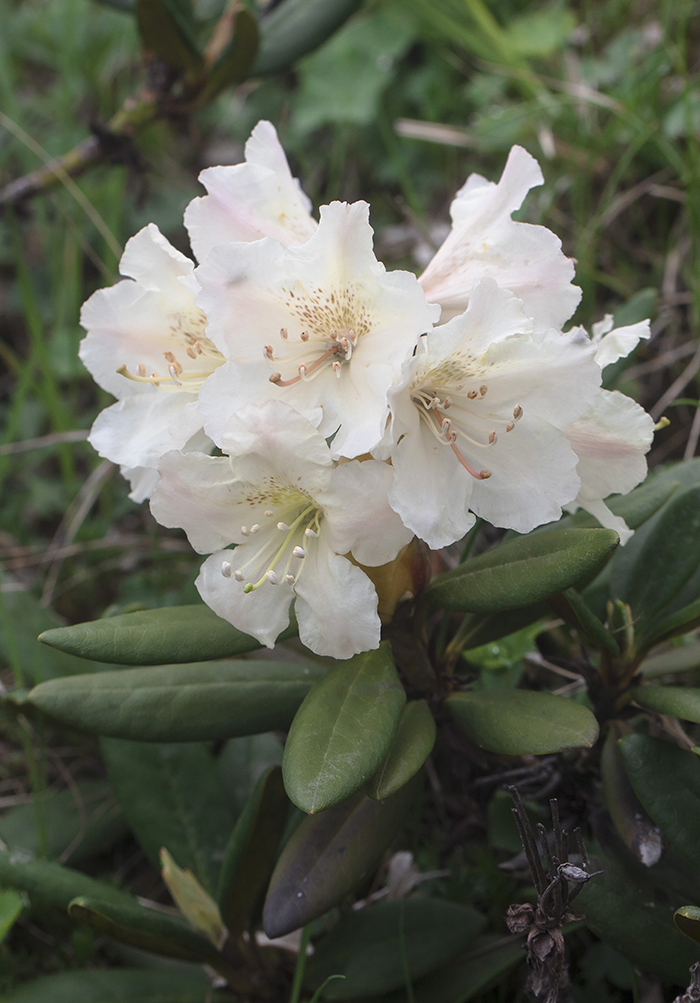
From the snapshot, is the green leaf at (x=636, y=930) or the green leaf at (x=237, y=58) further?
the green leaf at (x=237, y=58)

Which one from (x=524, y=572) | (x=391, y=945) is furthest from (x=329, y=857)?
(x=524, y=572)

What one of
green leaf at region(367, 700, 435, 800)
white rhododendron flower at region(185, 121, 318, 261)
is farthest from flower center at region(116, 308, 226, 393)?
green leaf at region(367, 700, 435, 800)

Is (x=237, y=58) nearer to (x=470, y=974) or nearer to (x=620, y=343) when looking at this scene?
(x=620, y=343)

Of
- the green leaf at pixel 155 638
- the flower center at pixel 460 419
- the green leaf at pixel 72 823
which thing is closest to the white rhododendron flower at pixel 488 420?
the flower center at pixel 460 419

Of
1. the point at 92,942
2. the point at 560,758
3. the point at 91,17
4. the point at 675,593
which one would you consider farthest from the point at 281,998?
the point at 91,17

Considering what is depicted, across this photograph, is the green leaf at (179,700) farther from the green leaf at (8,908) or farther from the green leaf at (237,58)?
the green leaf at (237,58)

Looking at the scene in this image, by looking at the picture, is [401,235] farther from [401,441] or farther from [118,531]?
[401,441]

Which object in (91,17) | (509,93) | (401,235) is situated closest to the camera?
(401,235)
